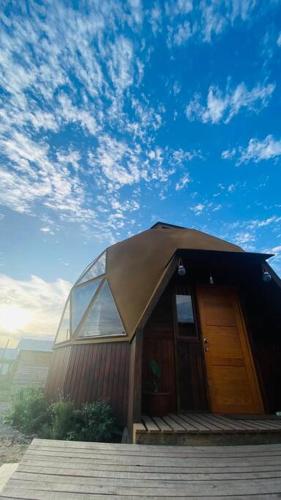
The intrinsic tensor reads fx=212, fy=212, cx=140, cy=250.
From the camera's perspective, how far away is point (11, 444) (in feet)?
14.2

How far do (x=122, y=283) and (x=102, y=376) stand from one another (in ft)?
7.37

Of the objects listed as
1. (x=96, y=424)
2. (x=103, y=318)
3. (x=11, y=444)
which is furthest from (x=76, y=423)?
(x=103, y=318)

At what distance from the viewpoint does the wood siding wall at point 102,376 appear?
14.0 ft

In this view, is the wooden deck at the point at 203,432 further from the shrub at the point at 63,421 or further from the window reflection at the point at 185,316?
the window reflection at the point at 185,316

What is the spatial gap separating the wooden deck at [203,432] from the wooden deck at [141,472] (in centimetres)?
14

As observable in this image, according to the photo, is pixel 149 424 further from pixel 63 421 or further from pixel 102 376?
pixel 63 421

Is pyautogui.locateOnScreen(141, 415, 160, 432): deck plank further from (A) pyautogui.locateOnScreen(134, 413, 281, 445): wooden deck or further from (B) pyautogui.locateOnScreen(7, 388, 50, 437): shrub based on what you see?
(B) pyautogui.locateOnScreen(7, 388, 50, 437): shrub

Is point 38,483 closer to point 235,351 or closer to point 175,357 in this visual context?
point 175,357

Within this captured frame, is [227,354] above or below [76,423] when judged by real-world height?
above

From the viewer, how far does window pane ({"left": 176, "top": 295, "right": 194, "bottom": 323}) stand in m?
5.15

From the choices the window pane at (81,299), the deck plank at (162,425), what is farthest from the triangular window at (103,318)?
the deck plank at (162,425)

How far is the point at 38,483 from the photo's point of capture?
6.17 feet

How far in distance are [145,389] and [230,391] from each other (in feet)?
5.93

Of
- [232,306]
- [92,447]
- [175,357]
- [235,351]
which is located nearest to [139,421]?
[92,447]
